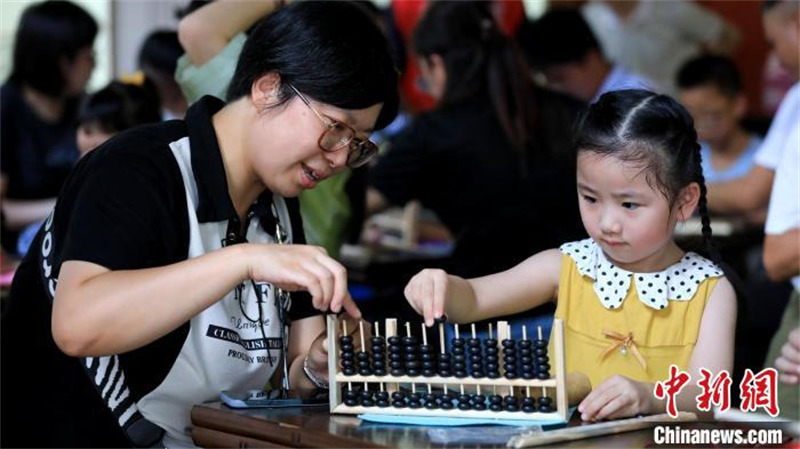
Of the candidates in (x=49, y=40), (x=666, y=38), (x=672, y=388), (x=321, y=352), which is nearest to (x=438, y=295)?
(x=321, y=352)

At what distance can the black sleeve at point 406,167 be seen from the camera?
4.18 metres

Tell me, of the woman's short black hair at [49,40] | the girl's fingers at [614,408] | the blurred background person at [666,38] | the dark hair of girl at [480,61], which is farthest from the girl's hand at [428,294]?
the blurred background person at [666,38]

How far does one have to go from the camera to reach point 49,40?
502 cm

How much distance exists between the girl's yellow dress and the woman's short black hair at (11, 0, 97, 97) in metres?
3.17

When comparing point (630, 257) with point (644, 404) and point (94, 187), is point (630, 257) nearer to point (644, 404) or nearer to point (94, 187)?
point (644, 404)

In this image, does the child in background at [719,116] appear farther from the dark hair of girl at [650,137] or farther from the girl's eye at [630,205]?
the girl's eye at [630,205]

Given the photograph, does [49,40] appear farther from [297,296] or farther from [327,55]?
[327,55]

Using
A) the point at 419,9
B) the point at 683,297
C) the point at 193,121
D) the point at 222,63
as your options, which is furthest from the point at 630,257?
the point at 419,9

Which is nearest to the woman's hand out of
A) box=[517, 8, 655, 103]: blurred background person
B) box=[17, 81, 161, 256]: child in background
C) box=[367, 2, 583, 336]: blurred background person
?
box=[367, 2, 583, 336]: blurred background person

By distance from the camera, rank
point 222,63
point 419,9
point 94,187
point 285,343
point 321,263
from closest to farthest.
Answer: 1. point 321,263
2. point 94,187
3. point 285,343
4. point 222,63
5. point 419,9

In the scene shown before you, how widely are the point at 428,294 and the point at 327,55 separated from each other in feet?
1.52

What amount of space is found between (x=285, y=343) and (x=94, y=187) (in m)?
0.51

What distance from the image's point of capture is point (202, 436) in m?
2.06

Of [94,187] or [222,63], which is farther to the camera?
[222,63]
